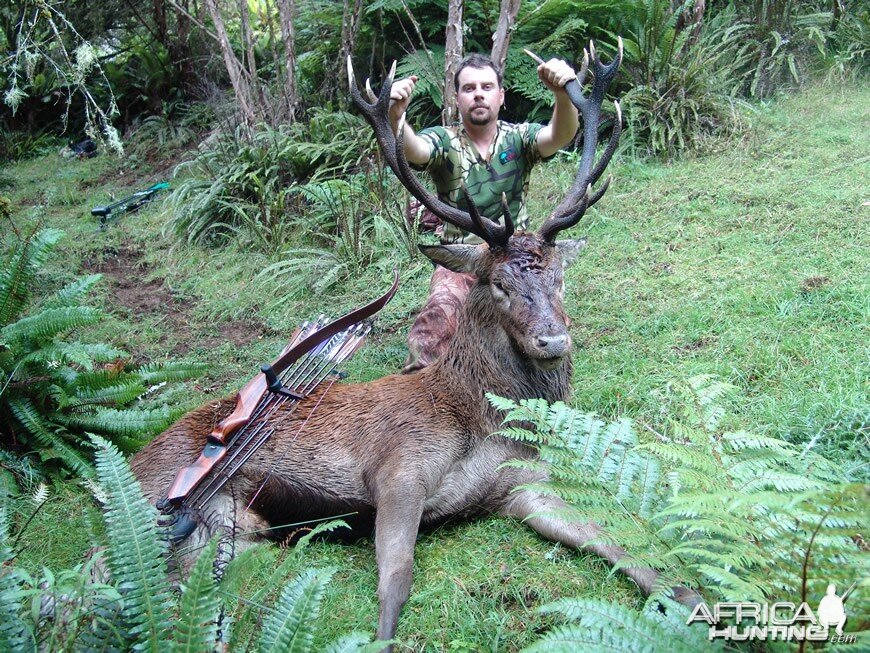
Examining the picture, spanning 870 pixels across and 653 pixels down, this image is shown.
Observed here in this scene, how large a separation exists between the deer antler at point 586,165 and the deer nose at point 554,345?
0.75 metres

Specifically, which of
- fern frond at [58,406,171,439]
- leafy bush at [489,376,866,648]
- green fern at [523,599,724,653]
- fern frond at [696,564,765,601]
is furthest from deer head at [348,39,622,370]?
fern frond at [58,406,171,439]

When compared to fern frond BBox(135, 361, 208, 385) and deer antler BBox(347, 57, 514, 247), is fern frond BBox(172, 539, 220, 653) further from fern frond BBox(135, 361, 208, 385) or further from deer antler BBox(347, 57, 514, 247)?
fern frond BBox(135, 361, 208, 385)

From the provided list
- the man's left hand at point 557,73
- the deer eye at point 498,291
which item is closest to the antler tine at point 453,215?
the deer eye at point 498,291

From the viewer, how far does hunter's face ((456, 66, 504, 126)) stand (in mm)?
5062

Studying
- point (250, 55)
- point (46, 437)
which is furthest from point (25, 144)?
point (46, 437)

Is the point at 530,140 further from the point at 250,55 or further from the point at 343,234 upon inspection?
the point at 250,55

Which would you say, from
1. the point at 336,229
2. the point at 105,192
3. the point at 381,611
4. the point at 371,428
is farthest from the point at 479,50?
the point at 381,611

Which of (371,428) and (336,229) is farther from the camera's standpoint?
(336,229)

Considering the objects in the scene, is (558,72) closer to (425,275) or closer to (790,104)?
(425,275)

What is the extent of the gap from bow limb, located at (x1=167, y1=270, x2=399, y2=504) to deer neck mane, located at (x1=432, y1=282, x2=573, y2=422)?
618mm

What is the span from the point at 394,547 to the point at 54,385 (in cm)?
273

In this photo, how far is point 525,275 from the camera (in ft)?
13.2

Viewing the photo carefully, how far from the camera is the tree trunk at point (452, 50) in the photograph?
7453 millimetres

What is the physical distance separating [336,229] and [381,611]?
5.71m
